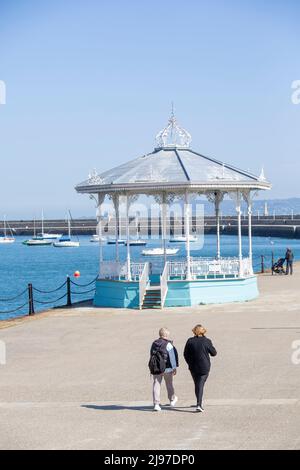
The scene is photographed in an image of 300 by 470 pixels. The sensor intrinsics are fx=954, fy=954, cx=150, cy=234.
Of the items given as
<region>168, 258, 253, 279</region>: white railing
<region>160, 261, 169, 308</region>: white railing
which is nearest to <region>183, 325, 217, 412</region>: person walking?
<region>160, 261, 169, 308</region>: white railing

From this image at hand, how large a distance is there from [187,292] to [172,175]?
3.71 metres

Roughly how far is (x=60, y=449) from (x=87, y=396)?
11.8 feet

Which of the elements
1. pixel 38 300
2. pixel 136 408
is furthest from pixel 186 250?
pixel 38 300

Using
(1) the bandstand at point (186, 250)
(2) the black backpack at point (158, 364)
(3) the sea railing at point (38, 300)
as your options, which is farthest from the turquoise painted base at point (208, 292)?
(2) the black backpack at point (158, 364)

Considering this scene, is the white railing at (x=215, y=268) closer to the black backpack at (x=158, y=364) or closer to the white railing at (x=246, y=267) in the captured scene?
the white railing at (x=246, y=267)

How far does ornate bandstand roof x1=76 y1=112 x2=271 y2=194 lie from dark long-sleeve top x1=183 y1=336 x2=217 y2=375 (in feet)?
Result: 50.6

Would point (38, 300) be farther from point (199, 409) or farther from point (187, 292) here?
point (199, 409)

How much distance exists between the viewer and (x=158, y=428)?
40.7ft

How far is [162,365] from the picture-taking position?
13.6 metres

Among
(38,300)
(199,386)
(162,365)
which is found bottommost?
(38,300)

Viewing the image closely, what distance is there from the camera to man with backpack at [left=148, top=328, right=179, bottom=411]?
13.6m

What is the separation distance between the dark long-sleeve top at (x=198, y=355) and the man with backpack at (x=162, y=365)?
27 centimetres

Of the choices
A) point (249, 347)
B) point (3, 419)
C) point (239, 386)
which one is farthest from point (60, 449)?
point (249, 347)

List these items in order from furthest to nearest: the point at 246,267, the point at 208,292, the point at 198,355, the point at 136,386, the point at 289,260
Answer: the point at 289,260, the point at 246,267, the point at 208,292, the point at 136,386, the point at 198,355
